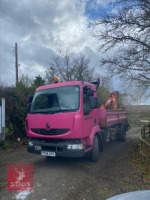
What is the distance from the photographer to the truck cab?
4852 mm

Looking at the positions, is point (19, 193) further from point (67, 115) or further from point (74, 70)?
point (74, 70)

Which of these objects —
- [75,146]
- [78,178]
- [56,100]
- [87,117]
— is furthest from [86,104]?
[78,178]

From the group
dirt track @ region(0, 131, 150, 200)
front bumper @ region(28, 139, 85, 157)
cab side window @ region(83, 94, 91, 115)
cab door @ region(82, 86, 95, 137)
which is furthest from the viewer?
cab side window @ region(83, 94, 91, 115)

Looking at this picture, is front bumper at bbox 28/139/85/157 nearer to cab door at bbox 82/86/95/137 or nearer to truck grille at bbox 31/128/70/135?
truck grille at bbox 31/128/70/135

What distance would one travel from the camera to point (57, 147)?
501cm

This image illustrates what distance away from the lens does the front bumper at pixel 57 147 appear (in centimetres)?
482

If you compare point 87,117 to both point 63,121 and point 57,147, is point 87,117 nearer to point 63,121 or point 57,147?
point 63,121

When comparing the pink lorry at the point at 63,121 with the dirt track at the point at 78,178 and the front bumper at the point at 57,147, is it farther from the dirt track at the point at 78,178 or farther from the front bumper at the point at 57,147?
the dirt track at the point at 78,178

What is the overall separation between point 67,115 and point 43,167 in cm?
199

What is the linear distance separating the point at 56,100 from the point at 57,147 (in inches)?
57.9

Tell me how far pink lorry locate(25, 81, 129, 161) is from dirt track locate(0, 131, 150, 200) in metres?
0.56

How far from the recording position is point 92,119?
18.8ft

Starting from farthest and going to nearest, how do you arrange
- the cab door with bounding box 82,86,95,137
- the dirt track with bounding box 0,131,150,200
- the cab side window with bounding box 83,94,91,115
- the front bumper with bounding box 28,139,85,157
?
the cab side window with bounding box 83,94,91,115 → the cab door with bounding box 82,86,95,137 → the front bumper with bounding box 28,139,85,157 → the dirt track with bounding box 0,131,150,200

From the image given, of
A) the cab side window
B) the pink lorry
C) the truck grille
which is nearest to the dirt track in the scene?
the pink lorry
